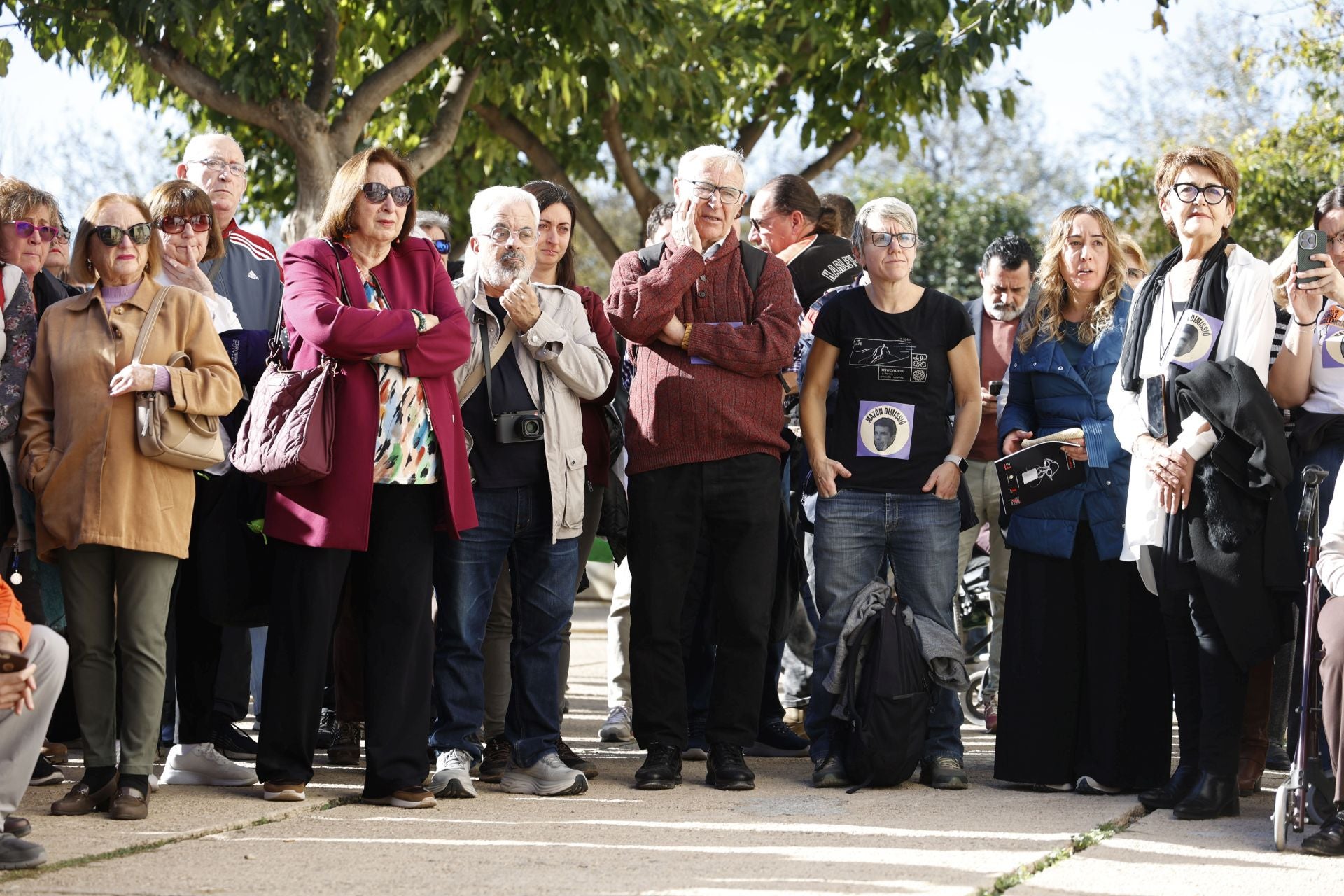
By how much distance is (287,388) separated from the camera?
5184 mm

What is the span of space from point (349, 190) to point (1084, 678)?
3154mm

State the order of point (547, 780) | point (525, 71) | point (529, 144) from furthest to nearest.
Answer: point (529, 144) < point (525, 71) < point (547, 780)

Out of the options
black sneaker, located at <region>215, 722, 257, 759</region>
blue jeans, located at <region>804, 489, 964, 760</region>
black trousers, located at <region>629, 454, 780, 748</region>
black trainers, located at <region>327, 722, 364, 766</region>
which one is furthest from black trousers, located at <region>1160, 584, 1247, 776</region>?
black sneaker, located at <region>215, 722, 257, 759</region>

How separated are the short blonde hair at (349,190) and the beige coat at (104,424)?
543 mm

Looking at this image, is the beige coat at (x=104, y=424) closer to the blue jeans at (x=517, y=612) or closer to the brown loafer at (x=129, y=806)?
the brown loafer at (x=129, y=806)

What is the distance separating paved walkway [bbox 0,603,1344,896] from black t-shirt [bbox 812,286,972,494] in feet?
3.94

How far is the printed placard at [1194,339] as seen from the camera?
18.1 ft

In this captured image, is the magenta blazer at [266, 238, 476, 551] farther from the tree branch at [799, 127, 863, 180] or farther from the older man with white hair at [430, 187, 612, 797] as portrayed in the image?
the tree branch at [799, 127, 863, 180]

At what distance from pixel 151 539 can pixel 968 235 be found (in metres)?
25.6

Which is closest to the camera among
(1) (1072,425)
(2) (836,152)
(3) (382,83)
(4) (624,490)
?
(1) (1072,425)

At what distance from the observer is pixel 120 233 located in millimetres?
5230

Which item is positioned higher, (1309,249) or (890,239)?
(890,239)

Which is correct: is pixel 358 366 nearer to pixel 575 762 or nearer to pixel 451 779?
pixel 451 779

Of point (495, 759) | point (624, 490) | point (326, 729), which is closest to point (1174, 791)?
point (624, 490)
